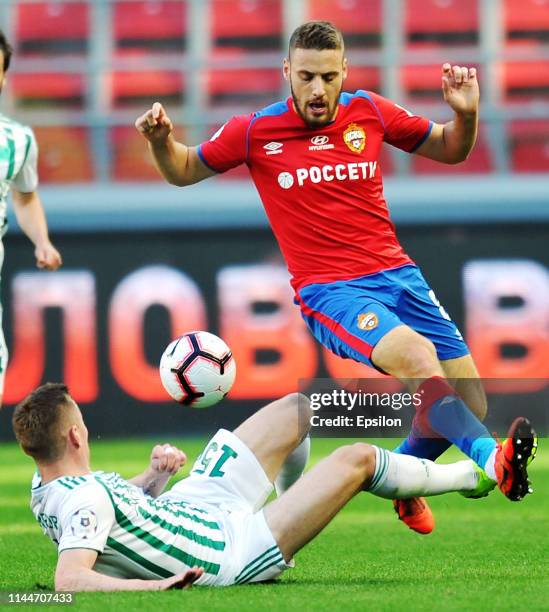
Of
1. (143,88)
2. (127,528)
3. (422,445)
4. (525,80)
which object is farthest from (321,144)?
(143,88)

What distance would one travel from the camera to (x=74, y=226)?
42.3ft

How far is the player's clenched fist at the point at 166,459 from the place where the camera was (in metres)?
4.86

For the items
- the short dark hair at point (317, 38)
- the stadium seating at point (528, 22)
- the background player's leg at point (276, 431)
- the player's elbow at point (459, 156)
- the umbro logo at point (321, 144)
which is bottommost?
the background player's leg at point (276, 431)

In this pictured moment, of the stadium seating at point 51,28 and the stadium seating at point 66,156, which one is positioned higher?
the stadium seating at point 51,28

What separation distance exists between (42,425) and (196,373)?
1.65 metres

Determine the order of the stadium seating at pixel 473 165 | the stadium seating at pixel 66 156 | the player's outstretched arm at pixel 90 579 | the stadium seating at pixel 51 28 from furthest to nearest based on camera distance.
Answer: the stadium seating at pixel 51 28 → the stadium seating at pixel 66 156 → the stadium seating at pixel 473 165 → the player's outstretched arm at pixel 90 579

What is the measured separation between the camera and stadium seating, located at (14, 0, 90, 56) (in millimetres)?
14914

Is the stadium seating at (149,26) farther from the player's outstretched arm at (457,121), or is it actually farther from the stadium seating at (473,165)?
the player's outstretched arm at (457,121)

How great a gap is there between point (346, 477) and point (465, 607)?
0.62 metres

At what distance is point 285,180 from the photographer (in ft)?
19.7

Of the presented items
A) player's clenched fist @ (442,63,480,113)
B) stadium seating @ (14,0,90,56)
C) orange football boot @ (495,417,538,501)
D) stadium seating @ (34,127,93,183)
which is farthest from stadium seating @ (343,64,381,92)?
orange football boot @ (495,417,538,501)

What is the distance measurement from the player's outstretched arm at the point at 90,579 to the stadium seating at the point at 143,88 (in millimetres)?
10938

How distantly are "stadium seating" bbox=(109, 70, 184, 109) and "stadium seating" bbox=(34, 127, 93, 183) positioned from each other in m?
0.81

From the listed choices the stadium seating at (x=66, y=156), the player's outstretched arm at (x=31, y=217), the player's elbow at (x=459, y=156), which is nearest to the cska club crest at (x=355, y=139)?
the player's elbow at (x=459, y=156)
